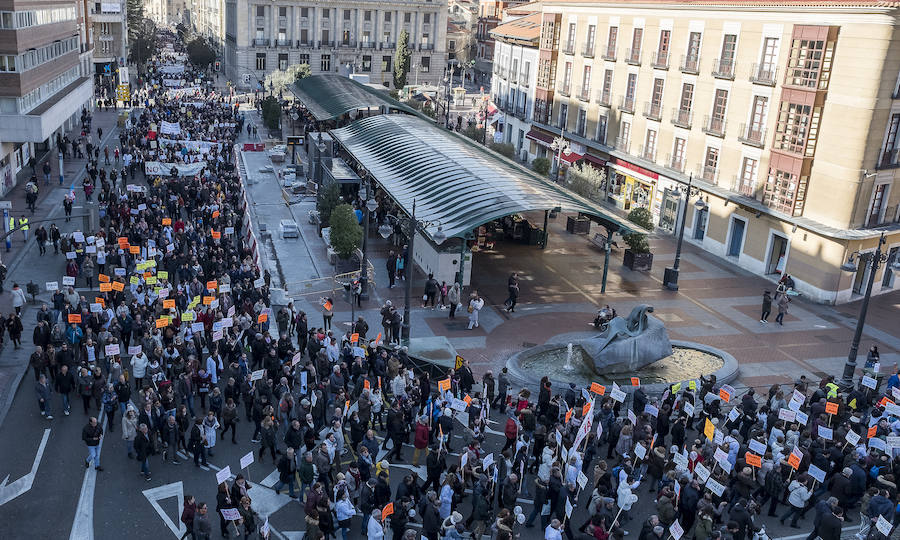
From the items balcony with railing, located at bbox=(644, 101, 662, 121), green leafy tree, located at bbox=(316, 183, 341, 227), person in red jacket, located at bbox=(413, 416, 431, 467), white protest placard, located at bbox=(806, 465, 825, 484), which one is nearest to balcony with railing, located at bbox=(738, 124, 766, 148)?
balcony with railing, located at bbox=(644, 101, 662, 121)

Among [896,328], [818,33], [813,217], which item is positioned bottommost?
[896,328]

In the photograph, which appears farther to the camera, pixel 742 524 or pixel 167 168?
pixel 167 168

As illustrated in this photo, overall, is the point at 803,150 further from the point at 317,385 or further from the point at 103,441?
the point at 103,441

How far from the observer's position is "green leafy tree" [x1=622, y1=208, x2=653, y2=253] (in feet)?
123

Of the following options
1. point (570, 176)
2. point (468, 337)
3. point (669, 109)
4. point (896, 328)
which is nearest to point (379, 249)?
point (468, 337)

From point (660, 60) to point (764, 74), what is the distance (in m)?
8.90

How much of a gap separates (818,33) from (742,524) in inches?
1087

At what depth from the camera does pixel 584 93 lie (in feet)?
182

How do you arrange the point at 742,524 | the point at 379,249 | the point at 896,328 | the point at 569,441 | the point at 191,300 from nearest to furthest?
the point at 742,524, the point at 569,441, the point at 191,300, the point at 896,328, the point at 379,249

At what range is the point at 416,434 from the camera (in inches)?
754

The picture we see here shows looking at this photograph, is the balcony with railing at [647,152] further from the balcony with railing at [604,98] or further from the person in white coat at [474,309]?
the person in white coat at [474,309]

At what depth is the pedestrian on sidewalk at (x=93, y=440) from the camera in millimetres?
18141

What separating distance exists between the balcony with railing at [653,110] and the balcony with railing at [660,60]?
2203 mm

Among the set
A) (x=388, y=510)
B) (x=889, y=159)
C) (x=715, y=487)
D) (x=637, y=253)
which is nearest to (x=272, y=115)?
(x=637, y=253)
